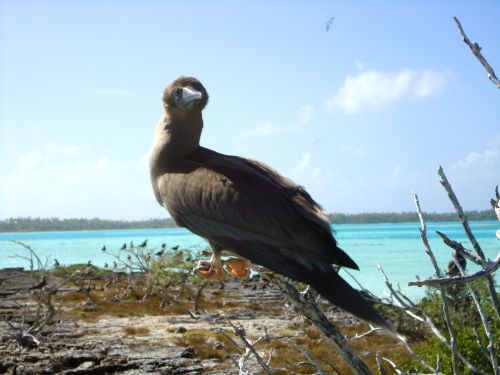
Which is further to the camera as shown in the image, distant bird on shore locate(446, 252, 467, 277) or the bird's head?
the bird's head

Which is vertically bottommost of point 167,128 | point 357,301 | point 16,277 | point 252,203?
point 16,277

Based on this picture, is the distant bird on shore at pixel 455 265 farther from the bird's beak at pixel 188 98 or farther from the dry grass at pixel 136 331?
the dry grass at pixel 136 331

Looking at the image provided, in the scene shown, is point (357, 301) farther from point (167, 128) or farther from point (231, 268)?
point (167, 128)

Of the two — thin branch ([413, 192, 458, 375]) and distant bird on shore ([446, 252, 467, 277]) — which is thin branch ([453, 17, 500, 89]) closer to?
distant bird on shore ([446, 252, 467, 277])

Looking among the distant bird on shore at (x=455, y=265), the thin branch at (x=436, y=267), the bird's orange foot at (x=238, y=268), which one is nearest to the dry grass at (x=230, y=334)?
the distant bird on shore at (x=455, y=265)

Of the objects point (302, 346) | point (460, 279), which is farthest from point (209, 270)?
point (302, 346)

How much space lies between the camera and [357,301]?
2.85 meters

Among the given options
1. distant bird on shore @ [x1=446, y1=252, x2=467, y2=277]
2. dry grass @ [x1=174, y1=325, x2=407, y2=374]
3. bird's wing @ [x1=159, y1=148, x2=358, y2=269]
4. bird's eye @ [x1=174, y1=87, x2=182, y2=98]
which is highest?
bird's eye @ [x1=174, y1=87, x2=182, y2=98]

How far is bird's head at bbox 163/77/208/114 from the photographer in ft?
13.5

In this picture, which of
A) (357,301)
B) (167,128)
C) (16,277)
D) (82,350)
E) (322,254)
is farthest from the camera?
(16,277)

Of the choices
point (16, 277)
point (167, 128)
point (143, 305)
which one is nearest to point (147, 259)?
point (143, 305)

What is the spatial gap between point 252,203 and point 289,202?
0.20 metres

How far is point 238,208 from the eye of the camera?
350 centimetres

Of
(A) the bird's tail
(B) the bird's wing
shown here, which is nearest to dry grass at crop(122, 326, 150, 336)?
(B) the bird's wing
